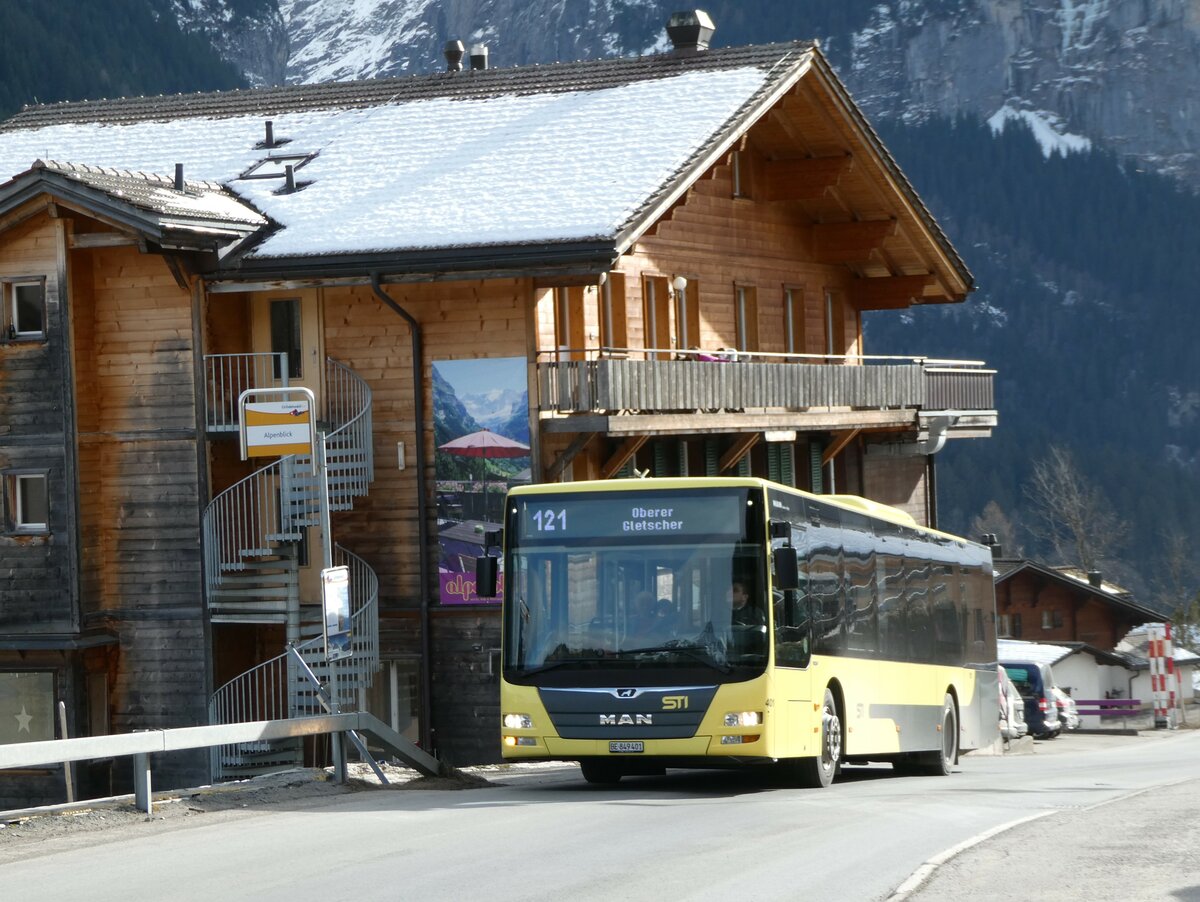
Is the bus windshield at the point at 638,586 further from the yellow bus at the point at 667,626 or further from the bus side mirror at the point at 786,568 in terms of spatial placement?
the bus side mirror at the point at 786,568

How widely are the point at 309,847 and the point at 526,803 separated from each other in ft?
12.7

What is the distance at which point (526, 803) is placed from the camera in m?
17.0

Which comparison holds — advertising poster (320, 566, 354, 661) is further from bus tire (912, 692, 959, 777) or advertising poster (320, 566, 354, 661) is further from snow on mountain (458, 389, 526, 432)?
snow on mountain (458, 389, 526, 432)

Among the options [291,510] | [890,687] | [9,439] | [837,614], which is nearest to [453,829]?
[837,614]

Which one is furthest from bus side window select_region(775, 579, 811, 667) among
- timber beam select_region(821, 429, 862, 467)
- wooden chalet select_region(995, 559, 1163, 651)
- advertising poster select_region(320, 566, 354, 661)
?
wooden chalet select_region(995, 559, 1163, 651)

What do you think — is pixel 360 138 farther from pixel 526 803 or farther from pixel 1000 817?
pixel 1000 817

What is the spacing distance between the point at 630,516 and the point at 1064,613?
63.4 meters

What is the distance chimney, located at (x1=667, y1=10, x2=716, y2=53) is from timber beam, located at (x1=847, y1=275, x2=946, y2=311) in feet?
24.7

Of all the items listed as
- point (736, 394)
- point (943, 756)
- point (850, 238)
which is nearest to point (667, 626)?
point (943, 756)

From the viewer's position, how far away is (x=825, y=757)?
1912cm

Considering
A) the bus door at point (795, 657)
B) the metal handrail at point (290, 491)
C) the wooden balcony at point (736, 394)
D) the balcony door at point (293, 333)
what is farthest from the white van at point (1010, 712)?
the bus door at point (795, 657)

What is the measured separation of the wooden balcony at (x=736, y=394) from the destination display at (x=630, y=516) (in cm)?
962

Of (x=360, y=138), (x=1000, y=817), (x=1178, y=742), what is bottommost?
(x=1178, y=742)

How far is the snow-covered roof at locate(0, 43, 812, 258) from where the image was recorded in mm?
28281
